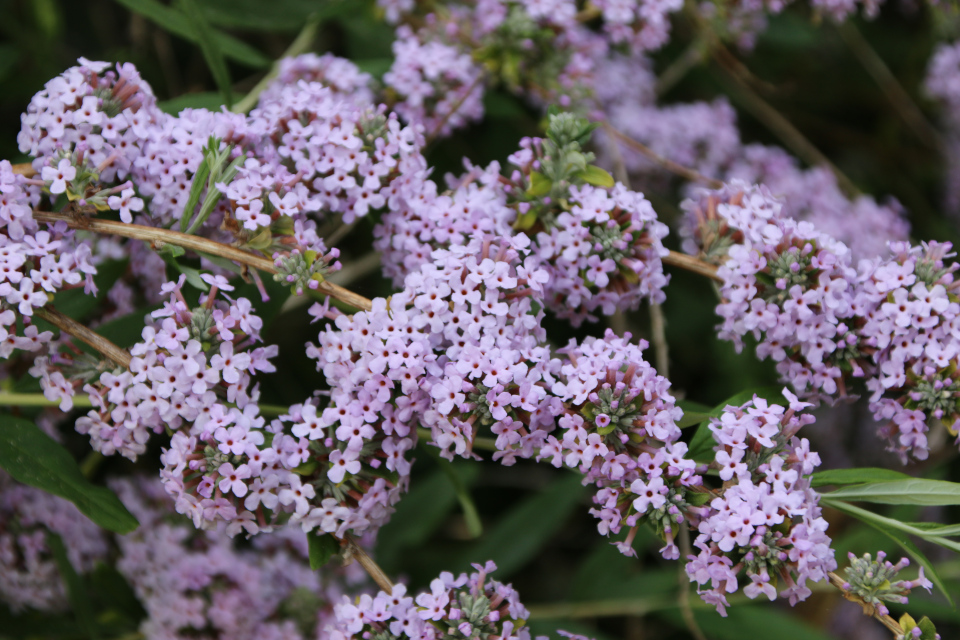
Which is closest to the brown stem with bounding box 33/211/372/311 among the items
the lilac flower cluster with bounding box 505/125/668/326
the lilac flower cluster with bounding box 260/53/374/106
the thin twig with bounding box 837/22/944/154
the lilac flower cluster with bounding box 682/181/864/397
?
the lilac flower cluster with bounding box 505/125/668/326

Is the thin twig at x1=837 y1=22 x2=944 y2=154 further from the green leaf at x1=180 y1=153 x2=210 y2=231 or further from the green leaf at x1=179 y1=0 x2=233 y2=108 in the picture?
the green leaf at x1=180 y1=153 x2=210 y2=231

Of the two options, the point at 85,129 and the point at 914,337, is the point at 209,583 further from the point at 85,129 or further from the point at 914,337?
the point at 914,337

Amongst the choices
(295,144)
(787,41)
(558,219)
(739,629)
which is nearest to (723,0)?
(787,41)

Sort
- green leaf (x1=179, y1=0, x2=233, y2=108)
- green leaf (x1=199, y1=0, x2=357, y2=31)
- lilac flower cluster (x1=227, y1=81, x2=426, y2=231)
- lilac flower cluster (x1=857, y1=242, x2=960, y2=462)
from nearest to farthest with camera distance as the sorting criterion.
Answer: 1. lilac flower cluster (x1=857, y1=242, x2=960, y2=462)
2. lilac flower cluster (x1=227, y1=81, x2=426, y2=231)
3. green leaf (x1=179, y1=0, x2=233, y2=108)
4. green leaf (x1=199, y1=0, x2=357, y2=31)

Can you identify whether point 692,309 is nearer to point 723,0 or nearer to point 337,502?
point 723,0

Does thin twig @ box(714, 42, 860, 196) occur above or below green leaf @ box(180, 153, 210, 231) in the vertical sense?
above

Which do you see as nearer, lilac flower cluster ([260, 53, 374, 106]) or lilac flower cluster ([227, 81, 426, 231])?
lilac flower cluster ([227, 81, 426, 231])
